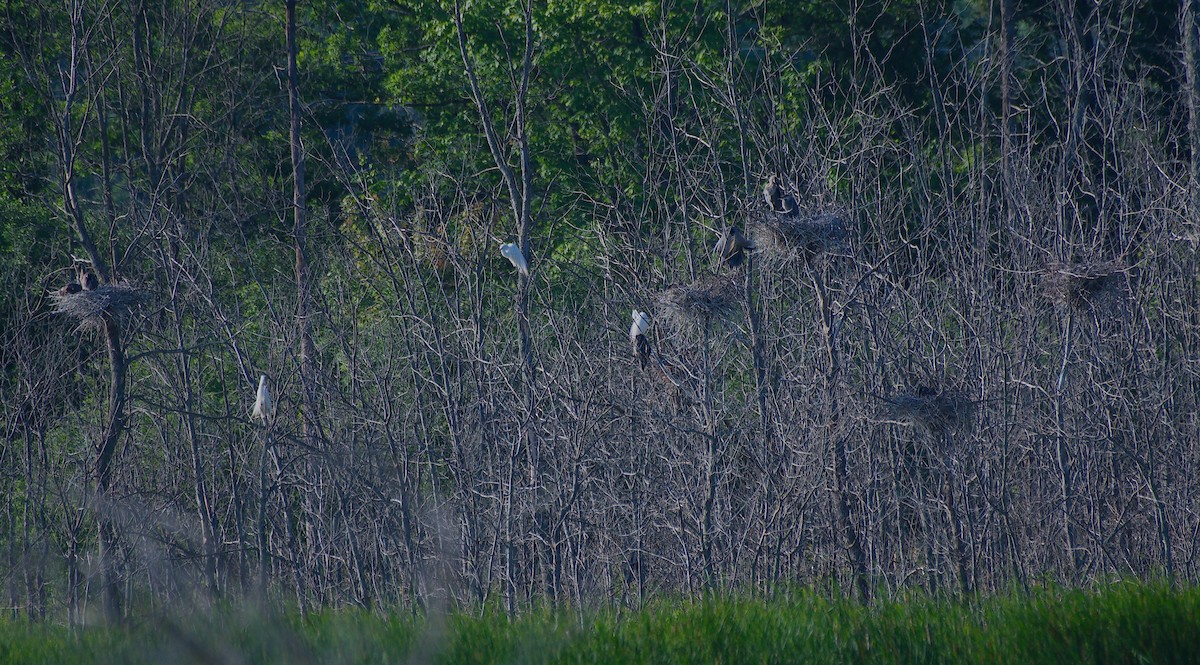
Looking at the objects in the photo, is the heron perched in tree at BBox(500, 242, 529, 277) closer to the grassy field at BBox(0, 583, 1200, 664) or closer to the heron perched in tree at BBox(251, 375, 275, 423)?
the heron perched in tree at BBox(251, 375, 275, 423)

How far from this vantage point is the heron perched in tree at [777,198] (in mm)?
7522

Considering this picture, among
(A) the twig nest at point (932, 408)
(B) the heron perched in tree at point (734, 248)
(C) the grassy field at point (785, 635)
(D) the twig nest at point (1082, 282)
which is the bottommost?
(C) the grassy field at point (785, 635)

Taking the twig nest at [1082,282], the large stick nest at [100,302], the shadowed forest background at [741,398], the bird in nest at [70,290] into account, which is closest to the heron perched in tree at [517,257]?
the shadowed forest background at [741,398]

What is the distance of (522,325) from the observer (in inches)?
326

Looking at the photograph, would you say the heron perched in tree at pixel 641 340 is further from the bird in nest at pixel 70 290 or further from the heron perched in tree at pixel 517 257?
the bird in nest at pixel 70 290

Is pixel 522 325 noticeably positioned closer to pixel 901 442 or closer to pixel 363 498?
pixel 363 498

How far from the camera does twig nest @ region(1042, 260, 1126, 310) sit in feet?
23.4

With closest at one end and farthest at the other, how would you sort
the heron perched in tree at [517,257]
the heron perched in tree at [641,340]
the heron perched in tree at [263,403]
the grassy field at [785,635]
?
the grassy field at [785,635] < the heron perched in tree at [641,340] < the heron perched in tree at [517,257] < the heron perched in tree at [263,403]

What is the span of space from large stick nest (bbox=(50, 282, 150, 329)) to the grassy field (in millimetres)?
2784

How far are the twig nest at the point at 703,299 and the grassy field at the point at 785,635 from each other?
1998 millimetres

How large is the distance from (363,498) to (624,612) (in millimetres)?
3601

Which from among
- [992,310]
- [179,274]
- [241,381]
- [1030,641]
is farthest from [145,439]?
[1030,641]

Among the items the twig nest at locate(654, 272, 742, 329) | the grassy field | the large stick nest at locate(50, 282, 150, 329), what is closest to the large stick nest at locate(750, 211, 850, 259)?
the twig nest at locate(654, 272, 742, 329)

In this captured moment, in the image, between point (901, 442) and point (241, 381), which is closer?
point (901, 442)
